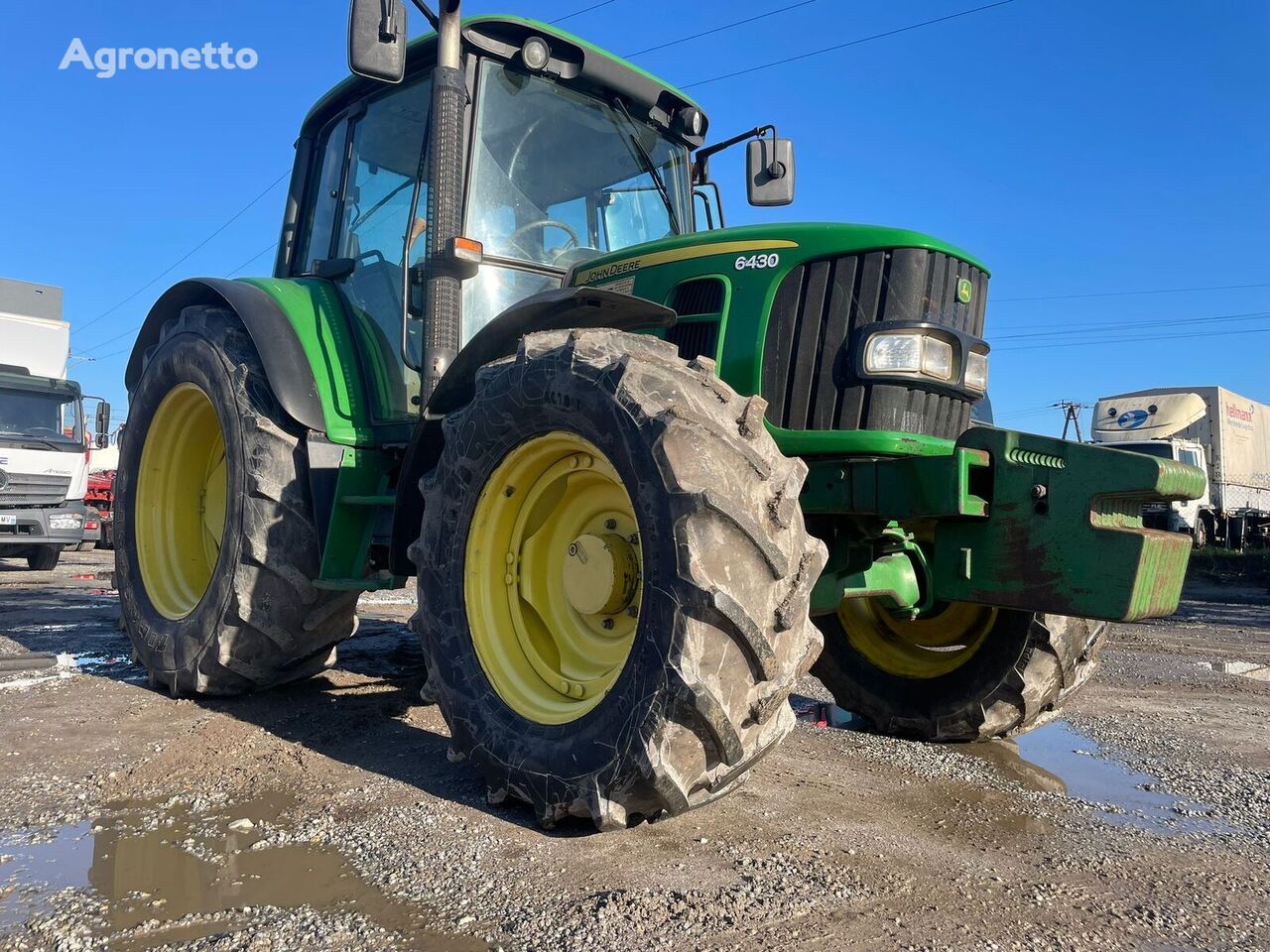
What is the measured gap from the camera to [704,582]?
242 centimetres

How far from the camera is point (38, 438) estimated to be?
42.8 ft

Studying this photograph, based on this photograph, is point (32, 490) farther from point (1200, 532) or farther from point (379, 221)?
point (1200, 532)

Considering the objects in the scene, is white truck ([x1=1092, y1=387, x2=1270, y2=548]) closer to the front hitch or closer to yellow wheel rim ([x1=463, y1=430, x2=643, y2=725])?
the front hitch

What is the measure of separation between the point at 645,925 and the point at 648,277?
241cm

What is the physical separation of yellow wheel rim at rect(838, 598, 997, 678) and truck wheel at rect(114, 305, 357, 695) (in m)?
2.29

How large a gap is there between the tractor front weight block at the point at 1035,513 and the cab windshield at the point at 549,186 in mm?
1646

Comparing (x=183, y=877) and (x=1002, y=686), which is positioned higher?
(x=1002, y=686)

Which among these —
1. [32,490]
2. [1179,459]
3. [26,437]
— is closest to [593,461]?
[32,490]

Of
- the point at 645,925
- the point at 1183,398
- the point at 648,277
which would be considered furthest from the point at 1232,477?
the point at 645,925

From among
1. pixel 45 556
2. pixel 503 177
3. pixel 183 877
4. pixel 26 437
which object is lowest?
pixel 45 556

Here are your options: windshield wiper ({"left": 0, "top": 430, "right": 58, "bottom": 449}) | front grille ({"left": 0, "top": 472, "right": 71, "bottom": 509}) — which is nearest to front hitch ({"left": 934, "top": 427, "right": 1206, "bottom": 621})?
front grille ({"left": 0, "top": 472, "right": 71, "bottom": 509})

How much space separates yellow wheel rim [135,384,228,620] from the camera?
4.86m

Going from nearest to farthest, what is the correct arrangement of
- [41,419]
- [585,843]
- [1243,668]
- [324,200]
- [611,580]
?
[585,843] < [611,580] < [324,200] < [1243,668] < [41,419]

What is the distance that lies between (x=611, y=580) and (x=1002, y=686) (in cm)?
189
